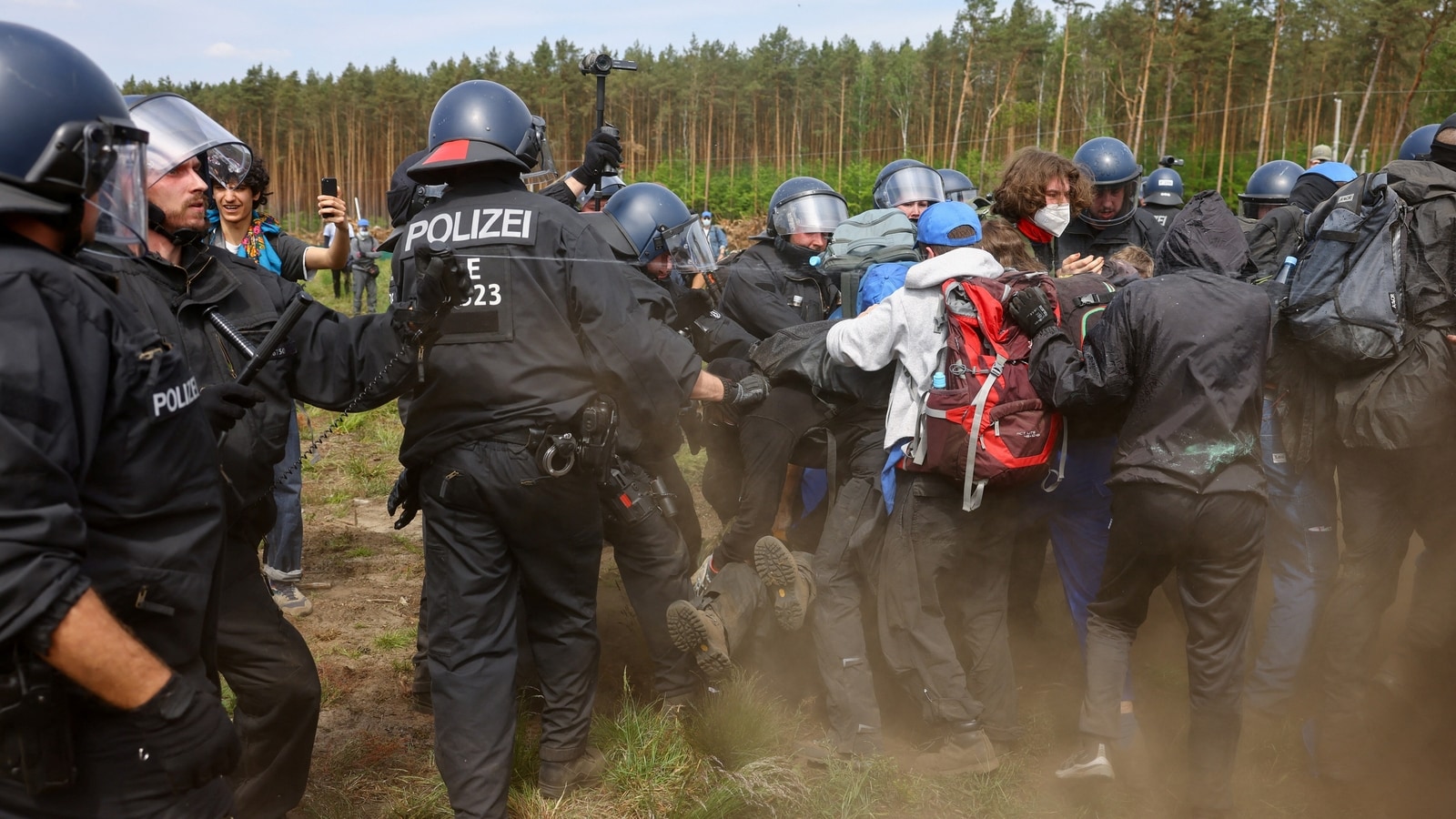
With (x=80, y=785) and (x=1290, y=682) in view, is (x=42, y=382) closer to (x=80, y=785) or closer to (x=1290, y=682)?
(x=80, y=785)

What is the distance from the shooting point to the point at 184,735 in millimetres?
1798

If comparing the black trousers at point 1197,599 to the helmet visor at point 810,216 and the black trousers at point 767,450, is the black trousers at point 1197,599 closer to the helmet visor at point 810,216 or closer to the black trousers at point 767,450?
the black trousers at point 767,450

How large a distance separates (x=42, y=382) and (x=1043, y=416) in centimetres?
317

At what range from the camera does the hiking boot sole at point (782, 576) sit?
4.18 m

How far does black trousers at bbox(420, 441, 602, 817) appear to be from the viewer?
10.7 feet

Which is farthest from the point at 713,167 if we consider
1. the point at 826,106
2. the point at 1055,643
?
the point at 1055,643

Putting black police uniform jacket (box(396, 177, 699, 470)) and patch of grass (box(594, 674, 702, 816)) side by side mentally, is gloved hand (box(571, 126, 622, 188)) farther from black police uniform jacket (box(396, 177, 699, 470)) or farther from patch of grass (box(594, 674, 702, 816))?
patch of grass (box(594, 674, 702, 816))

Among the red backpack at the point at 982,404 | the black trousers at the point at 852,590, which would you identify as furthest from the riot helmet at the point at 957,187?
the red backpack at the point at 982,404

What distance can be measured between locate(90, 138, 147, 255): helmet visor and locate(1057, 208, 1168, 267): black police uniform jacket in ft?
15.2

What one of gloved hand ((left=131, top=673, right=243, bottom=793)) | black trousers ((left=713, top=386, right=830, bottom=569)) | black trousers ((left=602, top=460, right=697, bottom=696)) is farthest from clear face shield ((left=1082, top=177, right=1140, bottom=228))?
gloved hand ((left=131, top=673, right=243, bottom=793))

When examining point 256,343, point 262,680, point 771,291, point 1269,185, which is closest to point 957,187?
point 1269,185

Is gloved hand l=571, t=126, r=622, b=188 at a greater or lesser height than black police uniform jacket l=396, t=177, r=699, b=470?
greater

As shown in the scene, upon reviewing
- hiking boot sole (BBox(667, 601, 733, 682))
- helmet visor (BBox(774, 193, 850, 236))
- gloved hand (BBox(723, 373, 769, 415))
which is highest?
helmet visor (BBox(774, 193, 850, 236))

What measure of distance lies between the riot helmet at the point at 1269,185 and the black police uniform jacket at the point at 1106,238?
108 cm
